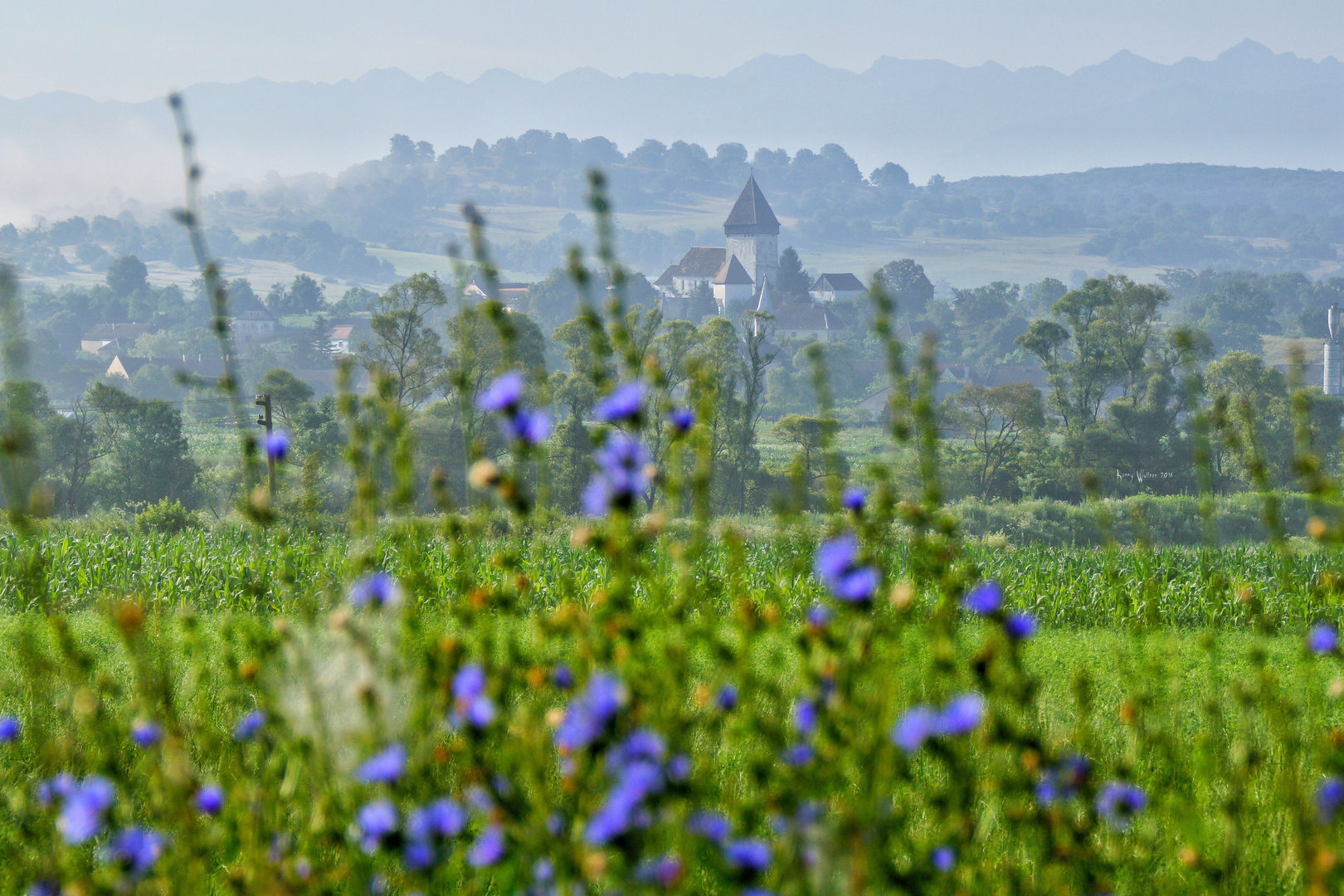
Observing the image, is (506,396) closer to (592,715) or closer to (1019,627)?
(592,715)

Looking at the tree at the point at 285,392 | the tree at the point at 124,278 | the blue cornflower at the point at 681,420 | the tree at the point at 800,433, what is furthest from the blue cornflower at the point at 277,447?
the tree at the point at 124,278

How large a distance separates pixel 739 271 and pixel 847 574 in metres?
115

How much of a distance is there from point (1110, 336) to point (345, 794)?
175ft

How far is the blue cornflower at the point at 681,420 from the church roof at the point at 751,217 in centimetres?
11689

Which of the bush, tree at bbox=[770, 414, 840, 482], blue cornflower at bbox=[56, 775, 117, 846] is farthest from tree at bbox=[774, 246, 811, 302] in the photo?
blue cornflower at bbox=[56, 775, 117, 846]

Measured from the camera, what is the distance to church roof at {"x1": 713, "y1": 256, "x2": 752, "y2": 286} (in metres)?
114

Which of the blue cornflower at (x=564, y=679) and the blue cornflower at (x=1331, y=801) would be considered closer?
the blue cornflower at (x=1331, y=801)

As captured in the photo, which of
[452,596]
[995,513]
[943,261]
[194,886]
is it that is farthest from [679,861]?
[943,261]

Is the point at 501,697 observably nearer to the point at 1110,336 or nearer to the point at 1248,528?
the point at 1248,528

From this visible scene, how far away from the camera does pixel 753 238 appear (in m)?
117

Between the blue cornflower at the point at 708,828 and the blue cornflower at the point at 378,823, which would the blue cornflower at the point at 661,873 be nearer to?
the blue cornflower at the point at 708,828

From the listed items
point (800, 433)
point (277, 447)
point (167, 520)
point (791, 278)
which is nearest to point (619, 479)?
point (277, 447)

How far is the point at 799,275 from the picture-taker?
114m

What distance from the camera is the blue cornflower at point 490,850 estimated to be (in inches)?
47.6
